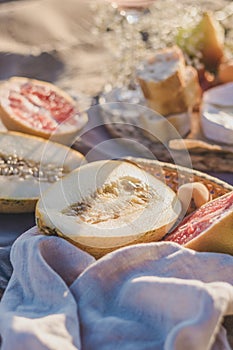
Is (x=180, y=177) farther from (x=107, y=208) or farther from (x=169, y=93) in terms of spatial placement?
(x=169, y=93)

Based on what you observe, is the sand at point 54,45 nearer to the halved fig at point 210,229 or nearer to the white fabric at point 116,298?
the halved fig at point 210,229

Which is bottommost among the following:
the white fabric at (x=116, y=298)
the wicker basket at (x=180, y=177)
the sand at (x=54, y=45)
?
the sand at (x=54, y=45)

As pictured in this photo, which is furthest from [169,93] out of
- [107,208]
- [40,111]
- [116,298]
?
[116,298]

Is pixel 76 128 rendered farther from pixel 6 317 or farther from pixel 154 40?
pixel 6 317

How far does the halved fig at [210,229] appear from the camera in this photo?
784 millimetres

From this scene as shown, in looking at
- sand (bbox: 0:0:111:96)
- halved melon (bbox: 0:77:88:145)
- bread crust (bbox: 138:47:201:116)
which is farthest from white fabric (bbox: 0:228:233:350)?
sand (bbox: 0:0:111:96)

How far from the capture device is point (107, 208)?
874 mm

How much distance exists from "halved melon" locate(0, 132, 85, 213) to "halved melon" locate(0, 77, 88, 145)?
68mm

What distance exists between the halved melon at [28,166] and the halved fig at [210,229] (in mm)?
293

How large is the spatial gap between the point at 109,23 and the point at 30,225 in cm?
91

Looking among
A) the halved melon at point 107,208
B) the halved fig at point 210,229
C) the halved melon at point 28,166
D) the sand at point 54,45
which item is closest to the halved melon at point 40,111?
the halved melon at point 28,166

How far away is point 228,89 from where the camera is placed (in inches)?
54.6

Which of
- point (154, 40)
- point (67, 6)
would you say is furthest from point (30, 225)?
point (67, 6)

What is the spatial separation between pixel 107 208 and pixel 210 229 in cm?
16
